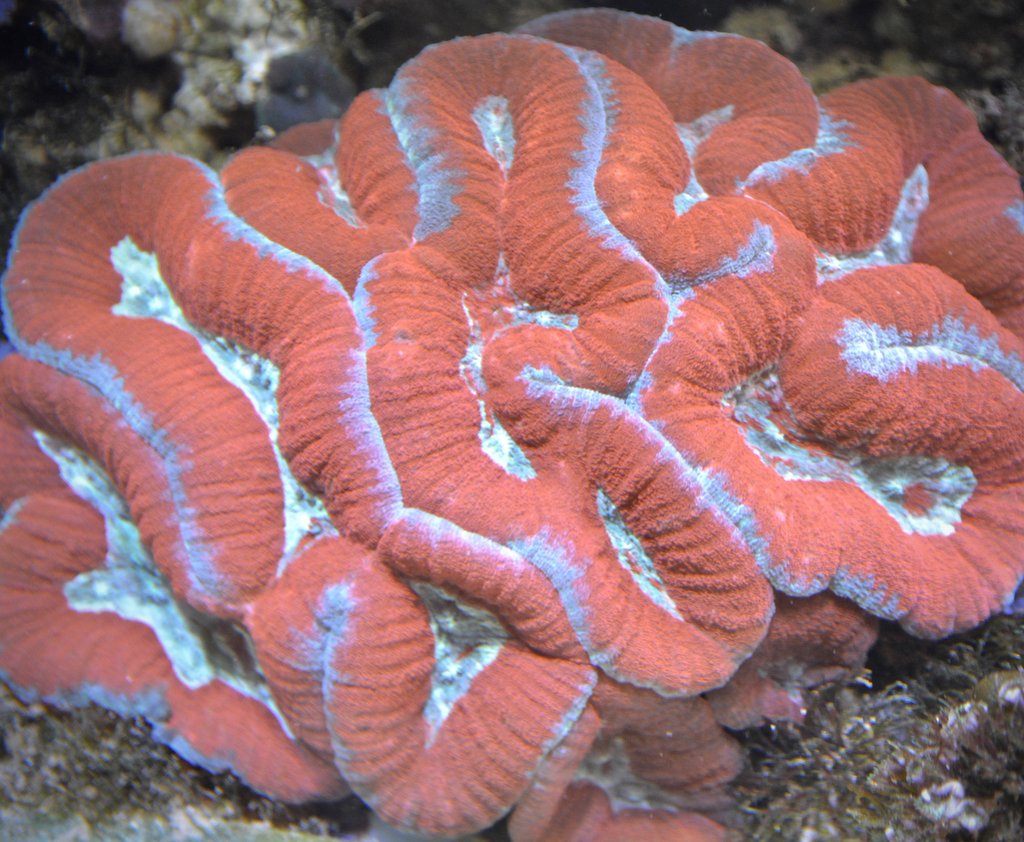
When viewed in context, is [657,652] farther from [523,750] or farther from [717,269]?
[717,269]

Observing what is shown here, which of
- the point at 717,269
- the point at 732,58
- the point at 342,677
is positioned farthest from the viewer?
the point at 732,58

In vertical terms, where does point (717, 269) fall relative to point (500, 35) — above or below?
below

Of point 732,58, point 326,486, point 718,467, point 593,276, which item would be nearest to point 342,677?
point 326,486

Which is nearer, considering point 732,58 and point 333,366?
point 333,366

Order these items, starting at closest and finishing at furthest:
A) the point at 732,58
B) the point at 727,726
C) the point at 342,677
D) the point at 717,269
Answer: the point at 342,677
the point at 717,269
the point at 727,726
the point at 732,58

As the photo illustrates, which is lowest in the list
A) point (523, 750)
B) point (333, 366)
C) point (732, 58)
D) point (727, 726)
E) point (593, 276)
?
point (727, 726)

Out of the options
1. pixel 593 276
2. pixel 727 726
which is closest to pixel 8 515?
pixel 593 276
